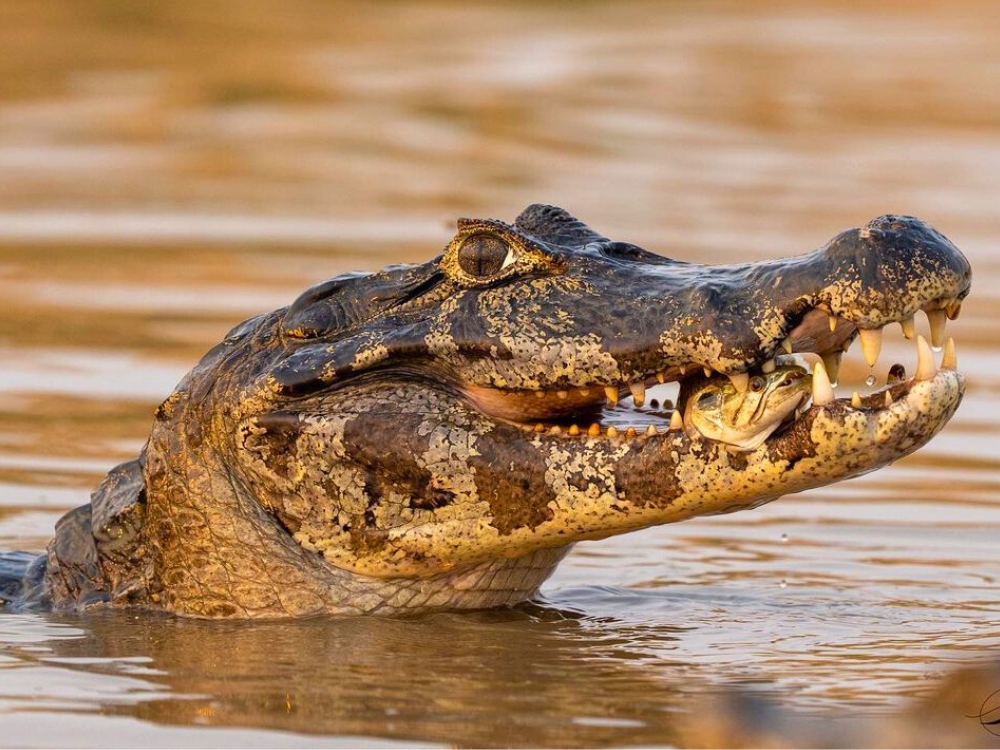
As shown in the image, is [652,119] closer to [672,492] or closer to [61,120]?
[61,120]

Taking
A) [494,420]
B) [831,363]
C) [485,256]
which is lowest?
[494,420]

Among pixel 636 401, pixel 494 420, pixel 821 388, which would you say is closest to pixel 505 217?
pixel 494 420

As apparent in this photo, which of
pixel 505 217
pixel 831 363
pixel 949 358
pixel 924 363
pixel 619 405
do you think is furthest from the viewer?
pixel 505 217

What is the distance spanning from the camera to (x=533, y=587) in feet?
22.2

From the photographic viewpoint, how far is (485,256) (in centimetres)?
611

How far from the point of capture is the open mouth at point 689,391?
217 inches

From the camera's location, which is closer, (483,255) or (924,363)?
(924,363)

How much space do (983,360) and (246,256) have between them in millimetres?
5537

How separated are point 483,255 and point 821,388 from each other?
1144 millimetres

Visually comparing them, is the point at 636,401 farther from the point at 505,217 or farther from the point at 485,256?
the point at 505,217

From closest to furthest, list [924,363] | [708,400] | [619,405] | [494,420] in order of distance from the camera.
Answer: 1. [924,363]
2. [708,400]
3. [494,420]
4. [619,405]

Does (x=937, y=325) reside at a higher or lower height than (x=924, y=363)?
higher

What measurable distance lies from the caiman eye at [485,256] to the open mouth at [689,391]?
13.6 inches

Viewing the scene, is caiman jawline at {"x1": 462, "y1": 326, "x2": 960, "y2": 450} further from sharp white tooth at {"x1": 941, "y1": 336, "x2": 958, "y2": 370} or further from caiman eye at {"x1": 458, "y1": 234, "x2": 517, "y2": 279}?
caiman eye at {"x1": 458, "y1": 234, "x2": 517, "y2": 279}
